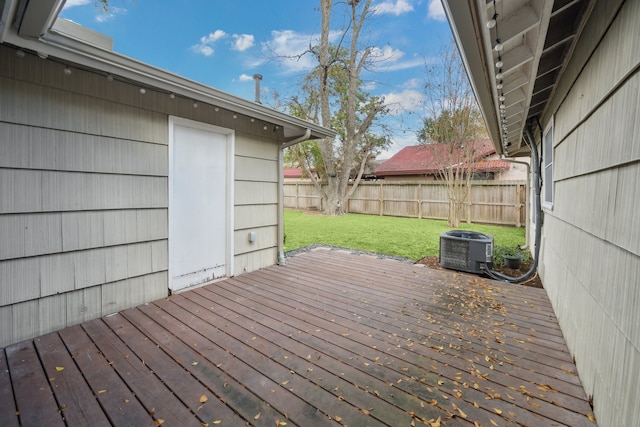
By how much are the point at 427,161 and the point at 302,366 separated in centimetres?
1329

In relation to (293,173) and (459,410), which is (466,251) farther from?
(293,173)

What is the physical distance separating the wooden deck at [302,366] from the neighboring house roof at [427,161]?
771cm

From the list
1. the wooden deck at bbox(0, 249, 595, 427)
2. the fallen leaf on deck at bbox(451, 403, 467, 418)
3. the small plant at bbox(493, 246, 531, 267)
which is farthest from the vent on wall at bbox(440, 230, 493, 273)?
the fallen leaf on deck at bbox(451, 403, 467, 418)

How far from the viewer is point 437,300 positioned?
3.46 metres

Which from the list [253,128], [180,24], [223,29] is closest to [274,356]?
[253,128]

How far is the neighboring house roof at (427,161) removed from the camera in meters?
10.3

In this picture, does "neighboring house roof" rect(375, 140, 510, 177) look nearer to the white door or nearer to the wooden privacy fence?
the wooden privacy fence

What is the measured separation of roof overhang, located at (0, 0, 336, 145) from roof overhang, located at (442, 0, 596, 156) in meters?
2.22

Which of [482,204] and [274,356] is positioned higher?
[482,204]

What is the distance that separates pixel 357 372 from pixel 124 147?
3.07 metres


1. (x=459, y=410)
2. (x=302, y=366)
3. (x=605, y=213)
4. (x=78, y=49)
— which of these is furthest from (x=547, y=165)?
(x=78, y=49)

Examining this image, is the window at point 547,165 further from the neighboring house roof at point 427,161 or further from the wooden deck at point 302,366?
the neighboring house roof at point 427,161

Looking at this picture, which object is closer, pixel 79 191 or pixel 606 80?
pixel 606 80

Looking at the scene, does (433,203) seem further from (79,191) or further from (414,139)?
(79,191)
